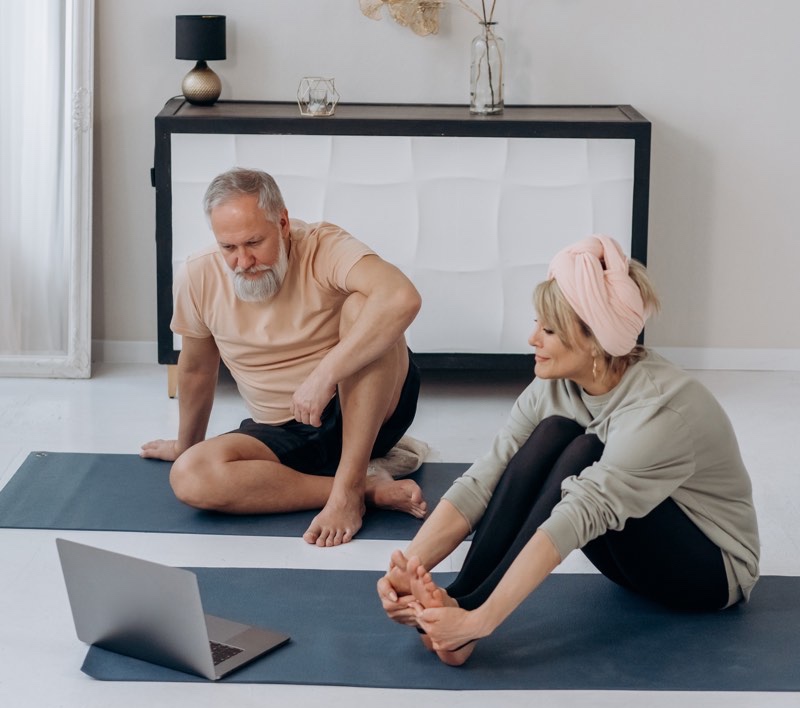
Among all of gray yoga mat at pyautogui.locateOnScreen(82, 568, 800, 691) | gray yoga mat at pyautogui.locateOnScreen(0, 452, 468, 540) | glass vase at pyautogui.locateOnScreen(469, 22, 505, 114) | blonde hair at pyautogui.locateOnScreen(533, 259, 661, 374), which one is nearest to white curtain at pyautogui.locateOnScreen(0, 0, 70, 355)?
gray yoga mat at pyautogui.locateOnScreen(0, 452, 468, 540)

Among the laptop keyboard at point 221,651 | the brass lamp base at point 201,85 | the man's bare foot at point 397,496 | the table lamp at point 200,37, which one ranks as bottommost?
the laptop keyboard at point 221,651

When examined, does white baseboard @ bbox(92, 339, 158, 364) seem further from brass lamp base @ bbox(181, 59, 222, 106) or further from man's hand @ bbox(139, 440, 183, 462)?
man's hand @ bbox(139, 440, 183, 462)

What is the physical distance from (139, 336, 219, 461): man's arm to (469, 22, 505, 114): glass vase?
4.92 ft

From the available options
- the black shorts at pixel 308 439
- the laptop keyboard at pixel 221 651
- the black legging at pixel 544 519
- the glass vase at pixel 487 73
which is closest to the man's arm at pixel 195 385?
the black shorts at pixel 308 439

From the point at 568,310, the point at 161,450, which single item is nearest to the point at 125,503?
the point at 161,450

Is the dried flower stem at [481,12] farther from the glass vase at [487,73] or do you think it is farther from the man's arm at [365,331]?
the man's arm at [365,331]

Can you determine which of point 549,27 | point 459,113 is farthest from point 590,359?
point 549,27

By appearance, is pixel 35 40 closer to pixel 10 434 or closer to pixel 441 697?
pixel 10 434

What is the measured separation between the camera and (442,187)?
14.4ft

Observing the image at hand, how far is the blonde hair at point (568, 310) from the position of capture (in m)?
2.54

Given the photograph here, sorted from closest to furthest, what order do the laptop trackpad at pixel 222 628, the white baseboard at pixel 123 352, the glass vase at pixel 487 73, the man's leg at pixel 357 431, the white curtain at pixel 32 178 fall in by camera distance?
1. the laptop trackpad at pixel 222 628
2. the man's leg at pixel 357 431
3. the glass vase at pixel 487 73
4. the white curtain at pixel 32 178
5. the white baseboard at pixel 123 352

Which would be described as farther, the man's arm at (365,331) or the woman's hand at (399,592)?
the man's arm at (365,331)

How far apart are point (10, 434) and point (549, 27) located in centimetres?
229

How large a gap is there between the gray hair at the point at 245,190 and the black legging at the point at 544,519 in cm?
94
